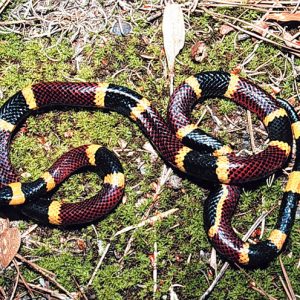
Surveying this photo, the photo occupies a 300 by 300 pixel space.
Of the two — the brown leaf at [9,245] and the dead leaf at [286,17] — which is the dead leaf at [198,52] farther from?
the brown leaf at [9,245]

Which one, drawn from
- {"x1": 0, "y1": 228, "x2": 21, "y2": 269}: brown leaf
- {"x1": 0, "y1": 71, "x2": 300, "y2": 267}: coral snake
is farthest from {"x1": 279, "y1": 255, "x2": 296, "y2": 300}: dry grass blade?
{"x1": 0, "y1": 228, "x2": 21, "y2": 269}: brown leaf

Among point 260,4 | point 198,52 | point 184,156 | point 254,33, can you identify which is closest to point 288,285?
point 184,156

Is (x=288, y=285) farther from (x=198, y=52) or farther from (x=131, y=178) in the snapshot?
(x=198, y=52)

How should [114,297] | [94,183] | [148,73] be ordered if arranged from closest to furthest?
[114,297]
[94,183]
[148,73]

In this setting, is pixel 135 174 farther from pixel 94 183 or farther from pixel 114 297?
pixel 114 297

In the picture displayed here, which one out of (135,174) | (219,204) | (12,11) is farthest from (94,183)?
(12,11)

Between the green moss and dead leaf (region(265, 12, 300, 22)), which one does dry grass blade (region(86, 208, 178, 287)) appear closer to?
the green moss
